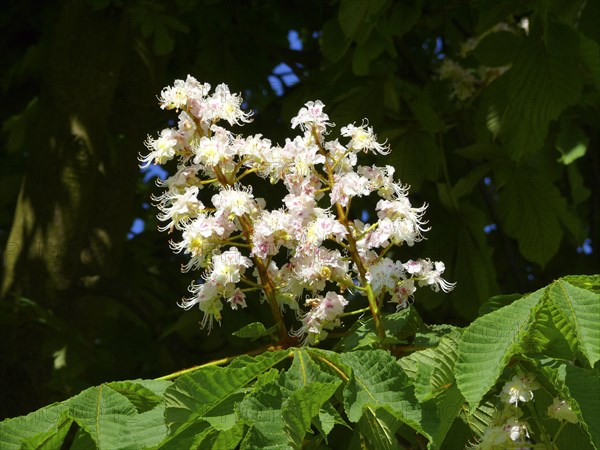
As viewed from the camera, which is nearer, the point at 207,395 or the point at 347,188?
the point at 207,395

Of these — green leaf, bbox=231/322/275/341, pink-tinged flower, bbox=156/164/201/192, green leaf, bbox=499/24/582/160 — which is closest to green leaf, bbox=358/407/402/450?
green leaf, bbox=231/322/275/341

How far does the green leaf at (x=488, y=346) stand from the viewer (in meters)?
1.14

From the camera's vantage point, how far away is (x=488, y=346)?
3.86 feet

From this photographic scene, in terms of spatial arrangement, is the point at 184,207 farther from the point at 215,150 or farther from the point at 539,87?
the point at 539,87

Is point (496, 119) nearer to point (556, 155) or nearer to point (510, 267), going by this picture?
point (556, 155)

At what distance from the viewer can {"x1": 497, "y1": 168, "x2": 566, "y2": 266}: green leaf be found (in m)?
2.70

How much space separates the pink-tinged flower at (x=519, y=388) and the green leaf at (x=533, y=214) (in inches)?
59.4

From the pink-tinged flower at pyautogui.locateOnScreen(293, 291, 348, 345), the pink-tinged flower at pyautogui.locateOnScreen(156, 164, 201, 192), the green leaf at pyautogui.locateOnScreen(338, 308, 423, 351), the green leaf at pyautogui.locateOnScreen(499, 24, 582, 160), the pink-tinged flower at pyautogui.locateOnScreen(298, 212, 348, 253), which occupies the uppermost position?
the green leaf at pyautogui.locateOnScreen(499, 24, 582, 160)

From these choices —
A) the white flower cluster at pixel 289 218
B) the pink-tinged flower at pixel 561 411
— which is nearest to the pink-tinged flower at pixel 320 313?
the white flower cluster at pixel 289 218

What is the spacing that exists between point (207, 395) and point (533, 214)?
5.64ft

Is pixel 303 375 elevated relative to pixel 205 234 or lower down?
lower down

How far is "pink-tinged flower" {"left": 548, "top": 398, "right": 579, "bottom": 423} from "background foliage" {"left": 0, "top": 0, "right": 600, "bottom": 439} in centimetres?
127

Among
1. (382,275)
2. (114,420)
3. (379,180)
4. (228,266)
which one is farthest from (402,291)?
(114,420)

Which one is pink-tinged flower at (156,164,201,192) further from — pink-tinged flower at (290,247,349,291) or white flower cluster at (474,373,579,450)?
white flower cluster at (474,373,579,450)
